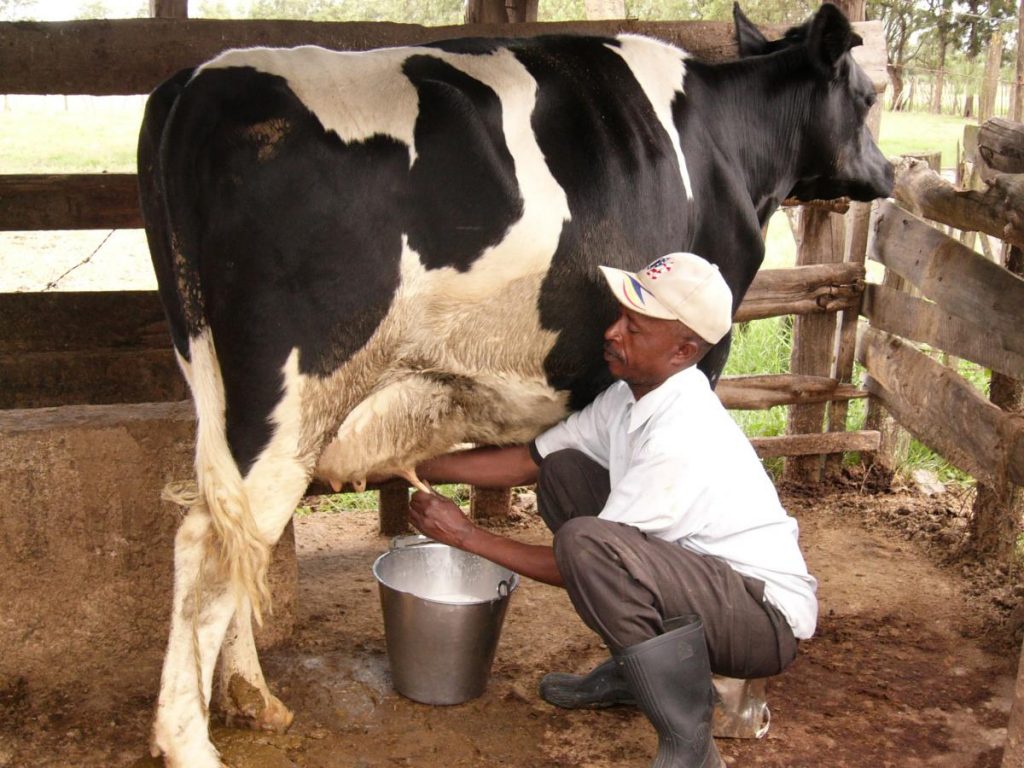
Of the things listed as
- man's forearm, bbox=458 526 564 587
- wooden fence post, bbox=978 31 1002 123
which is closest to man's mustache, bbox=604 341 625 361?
man's forearm, bbox=458 526 564 587

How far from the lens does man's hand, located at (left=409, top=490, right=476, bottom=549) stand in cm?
299

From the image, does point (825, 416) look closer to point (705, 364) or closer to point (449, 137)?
point (705, 364)

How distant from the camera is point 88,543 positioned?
351 cm

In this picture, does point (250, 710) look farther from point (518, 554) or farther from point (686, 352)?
point (686, 352)

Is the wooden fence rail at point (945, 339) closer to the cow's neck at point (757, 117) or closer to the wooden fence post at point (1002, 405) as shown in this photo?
the wooden fence post at point (1002, 405)

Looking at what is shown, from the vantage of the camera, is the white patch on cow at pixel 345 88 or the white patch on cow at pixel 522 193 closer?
the white patch on cow at pixel 345 88

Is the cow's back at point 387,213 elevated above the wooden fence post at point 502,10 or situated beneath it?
situated beneath

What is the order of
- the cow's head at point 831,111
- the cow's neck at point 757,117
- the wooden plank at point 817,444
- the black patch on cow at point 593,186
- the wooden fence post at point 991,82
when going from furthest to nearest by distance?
1. the wooden fence post at point 991,82
2. the wooden plank at point 817,444
3. the cow's head at point 831,111
4. the cow's neck at point 757,117
5. the black patch on cow at point 593,186

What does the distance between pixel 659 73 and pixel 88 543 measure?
7.98 feet

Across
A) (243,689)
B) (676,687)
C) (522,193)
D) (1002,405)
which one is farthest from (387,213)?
(1002,405)

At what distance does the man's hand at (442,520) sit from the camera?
118 inches

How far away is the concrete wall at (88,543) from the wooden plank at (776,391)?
289 cm

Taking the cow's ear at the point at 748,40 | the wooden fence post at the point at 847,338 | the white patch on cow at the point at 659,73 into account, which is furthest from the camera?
the wooden fence post at the point at 847,338

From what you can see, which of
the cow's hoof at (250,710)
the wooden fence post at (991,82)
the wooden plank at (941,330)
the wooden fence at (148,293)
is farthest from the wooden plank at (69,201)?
the wooden fence post at (991,82)
